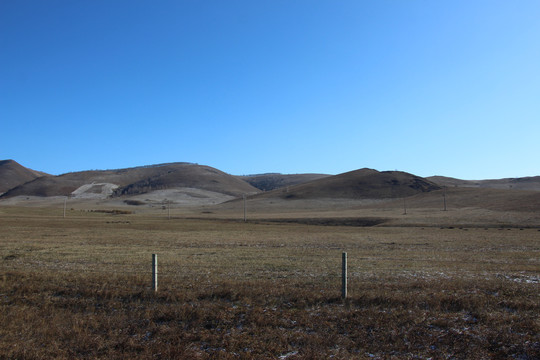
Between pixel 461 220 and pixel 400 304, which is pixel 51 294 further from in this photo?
pixel 461 220

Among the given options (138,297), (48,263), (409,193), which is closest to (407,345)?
(138,297)

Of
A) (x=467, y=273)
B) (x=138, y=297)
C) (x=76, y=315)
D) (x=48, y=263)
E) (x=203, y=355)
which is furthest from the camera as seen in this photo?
(x=48, y=263)

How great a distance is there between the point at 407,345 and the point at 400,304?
2479mm

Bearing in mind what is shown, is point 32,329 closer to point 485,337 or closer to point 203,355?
point 203,355

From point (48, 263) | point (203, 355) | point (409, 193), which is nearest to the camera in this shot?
point (203, 355)

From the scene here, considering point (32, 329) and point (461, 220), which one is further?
point (461, 220)

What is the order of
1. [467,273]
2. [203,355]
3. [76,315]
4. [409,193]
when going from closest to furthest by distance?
[203,355] → [76,315] → [467,273] → [409,193]

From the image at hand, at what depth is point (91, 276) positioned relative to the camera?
1386cm

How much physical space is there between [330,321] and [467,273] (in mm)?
9378

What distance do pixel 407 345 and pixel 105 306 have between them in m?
7.62

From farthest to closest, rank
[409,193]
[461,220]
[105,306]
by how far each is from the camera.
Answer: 1. [409,193]
2. [461,220]
3. [105,306]

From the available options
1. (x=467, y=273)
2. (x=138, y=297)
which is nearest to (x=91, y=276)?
(x=138, y=297)

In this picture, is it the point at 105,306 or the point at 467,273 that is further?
the point at 467,273

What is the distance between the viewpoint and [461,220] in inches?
2712
